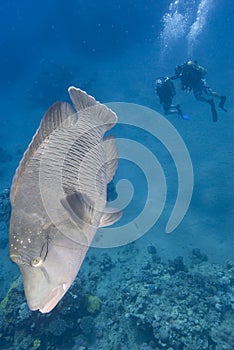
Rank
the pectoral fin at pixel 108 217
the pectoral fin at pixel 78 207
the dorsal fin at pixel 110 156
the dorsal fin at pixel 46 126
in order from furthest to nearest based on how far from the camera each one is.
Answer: the dorsal fin at pixel 110 156 → the pectoral fin at pixel 108 217 → the dorsal fin at pixel 46 126 → the pectoral fin at pixel 78 207

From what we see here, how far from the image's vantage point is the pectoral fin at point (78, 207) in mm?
2598

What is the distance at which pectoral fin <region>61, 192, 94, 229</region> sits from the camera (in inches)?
102

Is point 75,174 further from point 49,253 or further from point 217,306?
point 217,306

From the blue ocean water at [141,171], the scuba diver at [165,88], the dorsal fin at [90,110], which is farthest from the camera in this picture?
the scuba diver at [165,88]

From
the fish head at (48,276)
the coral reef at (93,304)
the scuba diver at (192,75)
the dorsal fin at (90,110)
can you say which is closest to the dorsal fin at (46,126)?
the dorsal fin at (90,110)

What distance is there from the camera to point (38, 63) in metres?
36.5

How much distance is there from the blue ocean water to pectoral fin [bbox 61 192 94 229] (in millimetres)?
5227

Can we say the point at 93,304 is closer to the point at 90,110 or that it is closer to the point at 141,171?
the point at 90,110

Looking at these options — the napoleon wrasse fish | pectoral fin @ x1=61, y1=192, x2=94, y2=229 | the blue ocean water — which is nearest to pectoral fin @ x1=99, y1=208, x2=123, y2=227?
the napoleon wrasse fish

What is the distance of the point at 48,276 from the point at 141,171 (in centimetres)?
1304

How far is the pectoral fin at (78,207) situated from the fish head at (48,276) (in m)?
0.26

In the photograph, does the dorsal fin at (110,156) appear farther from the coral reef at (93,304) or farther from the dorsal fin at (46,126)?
the coral reef at (93,304)

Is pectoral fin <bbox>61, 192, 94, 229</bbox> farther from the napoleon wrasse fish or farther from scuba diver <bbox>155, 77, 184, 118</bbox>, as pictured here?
scuba diver <bbox>155, 77, 184, 118</bbox>

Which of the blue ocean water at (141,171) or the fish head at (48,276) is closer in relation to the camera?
A: the fish head at (48,276)
